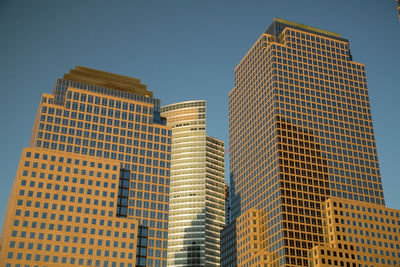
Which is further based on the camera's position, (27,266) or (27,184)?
(27,184)

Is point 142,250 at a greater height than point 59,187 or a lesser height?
lesser

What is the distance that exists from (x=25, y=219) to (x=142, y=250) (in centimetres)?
4824

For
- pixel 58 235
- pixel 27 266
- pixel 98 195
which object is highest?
pixel 98 195

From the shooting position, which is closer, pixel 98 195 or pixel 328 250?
pixel 98 195

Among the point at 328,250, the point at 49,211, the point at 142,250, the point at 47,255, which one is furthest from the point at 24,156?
the point at 328,250

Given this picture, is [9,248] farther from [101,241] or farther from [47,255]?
[101,241]

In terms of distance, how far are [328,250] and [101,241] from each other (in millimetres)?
84356

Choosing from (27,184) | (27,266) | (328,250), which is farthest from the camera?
(328,250)

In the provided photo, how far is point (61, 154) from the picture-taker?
184 meters

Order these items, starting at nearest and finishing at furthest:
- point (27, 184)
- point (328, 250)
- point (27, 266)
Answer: point (27, 266) < point (27, 184) < point (328, 250)

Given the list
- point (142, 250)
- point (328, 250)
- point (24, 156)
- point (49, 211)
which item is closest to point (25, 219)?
point (49, 211)

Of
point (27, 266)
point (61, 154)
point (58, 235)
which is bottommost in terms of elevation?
point (27, 266)

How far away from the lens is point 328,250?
198500 mm

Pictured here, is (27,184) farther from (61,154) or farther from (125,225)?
(125,225)
